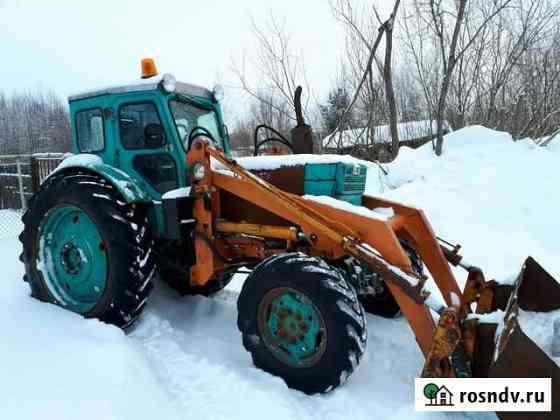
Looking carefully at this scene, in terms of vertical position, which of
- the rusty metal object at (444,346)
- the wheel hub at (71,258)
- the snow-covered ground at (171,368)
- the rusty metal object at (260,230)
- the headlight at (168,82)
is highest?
the headlight at (168,82)

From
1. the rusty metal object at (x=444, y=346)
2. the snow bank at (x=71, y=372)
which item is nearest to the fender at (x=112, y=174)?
the snow bank at (x=71, y=372)

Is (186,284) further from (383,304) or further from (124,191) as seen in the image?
(383,304)

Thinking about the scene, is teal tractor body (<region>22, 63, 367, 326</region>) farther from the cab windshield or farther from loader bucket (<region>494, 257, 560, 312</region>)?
loader bucket (<region>494, 257, 560, 312</region>)

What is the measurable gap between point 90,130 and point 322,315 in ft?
9.64

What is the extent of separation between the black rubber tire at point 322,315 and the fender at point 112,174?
1.26m

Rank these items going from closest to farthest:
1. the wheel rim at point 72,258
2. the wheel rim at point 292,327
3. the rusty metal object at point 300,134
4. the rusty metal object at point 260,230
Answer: the wheel rim at point 292,327 < the rusty metal object at point 260,230 < the wheel rim at point 72,258 < the rusty metal object at point 300,134

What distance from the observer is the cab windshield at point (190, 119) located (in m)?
3.92

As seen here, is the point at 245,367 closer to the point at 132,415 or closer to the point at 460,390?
the point at 132,415

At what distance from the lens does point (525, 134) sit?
10523 millimetres

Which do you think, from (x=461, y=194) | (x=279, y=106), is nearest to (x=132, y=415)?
(x=461, y=194)

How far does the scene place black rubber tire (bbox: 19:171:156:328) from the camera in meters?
3.41

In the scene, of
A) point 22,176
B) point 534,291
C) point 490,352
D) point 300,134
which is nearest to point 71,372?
point 490,352

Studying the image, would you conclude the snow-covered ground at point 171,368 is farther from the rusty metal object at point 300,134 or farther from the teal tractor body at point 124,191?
the rusty metal object at point 300,134

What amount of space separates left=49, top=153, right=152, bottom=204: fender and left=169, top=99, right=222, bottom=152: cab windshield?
1.84 feet
